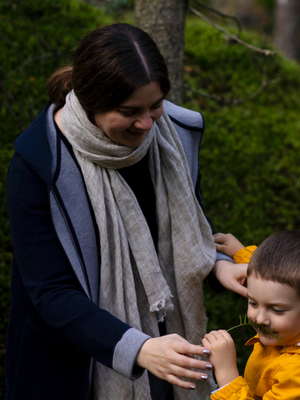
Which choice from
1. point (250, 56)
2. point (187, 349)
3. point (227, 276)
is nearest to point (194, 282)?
point (227, 276)

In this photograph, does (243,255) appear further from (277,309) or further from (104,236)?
(104,236)

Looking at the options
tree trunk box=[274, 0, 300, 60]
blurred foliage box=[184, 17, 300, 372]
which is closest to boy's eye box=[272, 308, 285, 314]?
blurred foliage box=[184, 17, 300, 372]

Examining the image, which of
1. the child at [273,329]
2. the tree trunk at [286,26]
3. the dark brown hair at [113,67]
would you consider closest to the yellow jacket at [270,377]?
the child at [273,329]

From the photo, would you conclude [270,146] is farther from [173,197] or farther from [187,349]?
[187,349]

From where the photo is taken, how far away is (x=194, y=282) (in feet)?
6.85

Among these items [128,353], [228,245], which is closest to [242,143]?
[228,245]

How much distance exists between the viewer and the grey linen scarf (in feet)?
5.91

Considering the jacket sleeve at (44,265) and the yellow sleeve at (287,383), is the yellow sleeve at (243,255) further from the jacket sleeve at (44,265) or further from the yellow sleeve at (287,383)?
the jacket sleeve at (44,265)

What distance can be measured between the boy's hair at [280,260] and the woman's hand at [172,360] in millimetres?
376

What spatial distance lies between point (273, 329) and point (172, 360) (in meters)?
0.42

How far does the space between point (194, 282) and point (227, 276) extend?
162 mm

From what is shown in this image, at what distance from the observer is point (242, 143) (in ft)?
13.8

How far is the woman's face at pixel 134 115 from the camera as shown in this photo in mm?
1648

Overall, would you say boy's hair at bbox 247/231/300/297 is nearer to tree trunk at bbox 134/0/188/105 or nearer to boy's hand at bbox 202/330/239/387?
boy's hand at bbox 202/330/239/387
